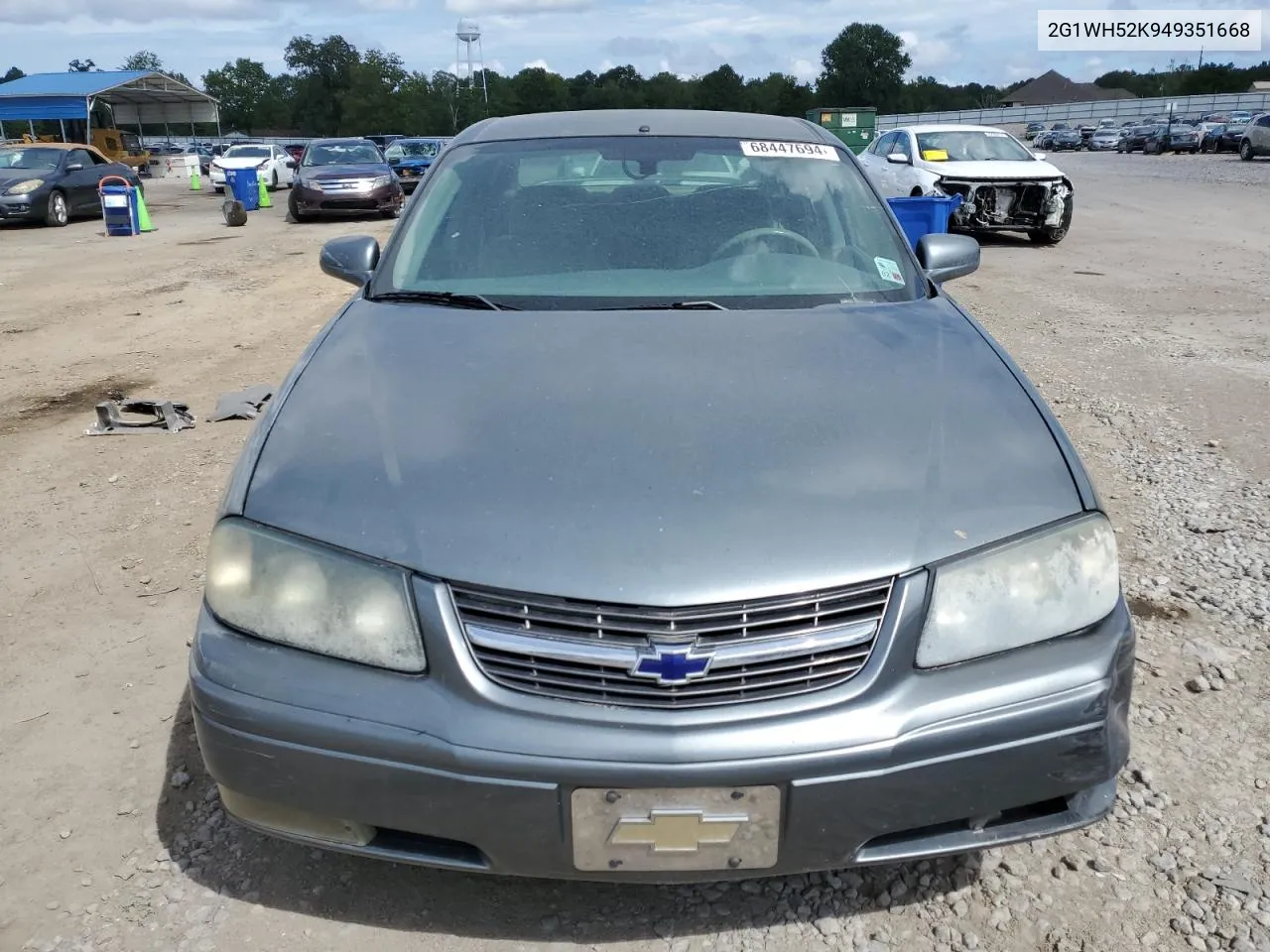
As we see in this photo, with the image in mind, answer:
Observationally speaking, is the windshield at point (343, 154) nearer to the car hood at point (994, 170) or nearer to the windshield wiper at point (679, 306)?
the car hood at point (994, 170)

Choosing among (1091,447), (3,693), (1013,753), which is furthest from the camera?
(1091,447)

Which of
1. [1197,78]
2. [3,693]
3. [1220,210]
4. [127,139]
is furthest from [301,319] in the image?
[1197,78]

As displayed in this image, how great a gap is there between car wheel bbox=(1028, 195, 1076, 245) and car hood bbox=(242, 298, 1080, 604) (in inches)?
482

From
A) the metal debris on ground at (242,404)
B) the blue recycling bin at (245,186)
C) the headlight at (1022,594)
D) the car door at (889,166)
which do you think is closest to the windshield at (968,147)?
the car door at (889,166)

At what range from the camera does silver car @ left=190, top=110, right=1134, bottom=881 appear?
1772 mm

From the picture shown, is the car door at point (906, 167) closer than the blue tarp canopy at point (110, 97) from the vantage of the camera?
Yes

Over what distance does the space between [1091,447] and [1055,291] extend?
548 centimetres

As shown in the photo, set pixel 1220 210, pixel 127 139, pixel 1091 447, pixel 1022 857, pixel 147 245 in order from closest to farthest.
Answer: pixel 1022 857 < pixel 1091 447 < pixel 147 245 < pixel 1220 210 < pixel 127 139

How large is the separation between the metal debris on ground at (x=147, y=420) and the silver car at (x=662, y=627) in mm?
3832

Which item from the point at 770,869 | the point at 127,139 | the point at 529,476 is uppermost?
the point at 127,139

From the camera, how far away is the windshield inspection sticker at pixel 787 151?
3377 millimetres

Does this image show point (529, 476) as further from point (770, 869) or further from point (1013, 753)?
point (1013, 753)

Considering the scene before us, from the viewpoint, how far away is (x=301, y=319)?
8.97 metres

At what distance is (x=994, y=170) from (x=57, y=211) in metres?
16.4
